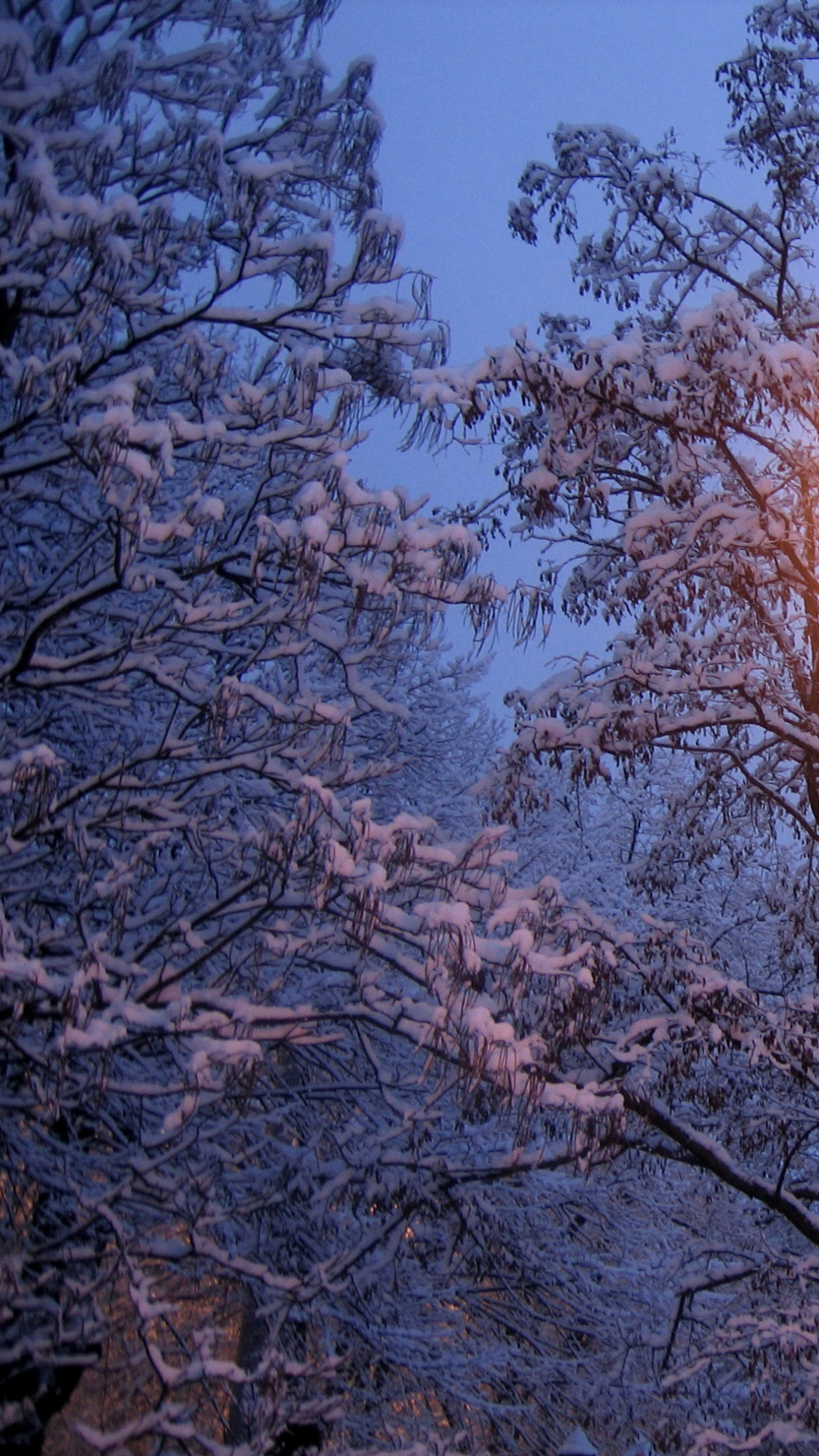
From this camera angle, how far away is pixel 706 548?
607 cm

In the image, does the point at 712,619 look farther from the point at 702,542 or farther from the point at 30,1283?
the point at 30,1283

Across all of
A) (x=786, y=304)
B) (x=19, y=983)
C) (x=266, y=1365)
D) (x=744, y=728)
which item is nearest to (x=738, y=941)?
(x=744, y=728)

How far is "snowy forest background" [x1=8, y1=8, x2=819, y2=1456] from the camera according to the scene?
387 centimetres

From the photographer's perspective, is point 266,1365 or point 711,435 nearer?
point 266,1365

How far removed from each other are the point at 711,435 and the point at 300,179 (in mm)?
2241

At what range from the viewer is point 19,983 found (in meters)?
3.41

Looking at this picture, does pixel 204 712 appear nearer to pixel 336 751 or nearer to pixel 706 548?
pixel 336 751

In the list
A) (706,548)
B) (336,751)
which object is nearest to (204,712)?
(336,751)

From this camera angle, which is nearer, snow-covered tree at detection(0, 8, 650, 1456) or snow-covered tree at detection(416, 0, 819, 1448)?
snow-covered tree at detection(0, 8, 650, 1456)

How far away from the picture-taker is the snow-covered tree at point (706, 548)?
5652mm

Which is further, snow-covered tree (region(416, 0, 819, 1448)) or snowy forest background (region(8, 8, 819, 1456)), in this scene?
snow-covered tree (region(416, 0, 819, 1448))

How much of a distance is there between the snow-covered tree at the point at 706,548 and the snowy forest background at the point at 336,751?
1.4 inches

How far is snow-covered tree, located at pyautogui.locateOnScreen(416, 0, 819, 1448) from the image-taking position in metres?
5.65

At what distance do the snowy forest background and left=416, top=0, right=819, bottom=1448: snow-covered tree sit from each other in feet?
0.12
